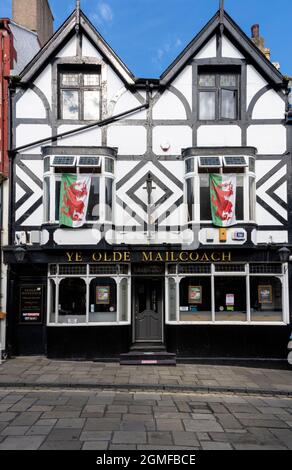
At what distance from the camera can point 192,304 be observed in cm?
1348

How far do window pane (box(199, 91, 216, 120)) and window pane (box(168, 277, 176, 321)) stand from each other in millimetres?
5615

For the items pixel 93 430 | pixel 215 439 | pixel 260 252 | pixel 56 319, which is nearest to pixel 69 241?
pixel 56 319

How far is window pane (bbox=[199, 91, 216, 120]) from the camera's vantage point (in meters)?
14.0

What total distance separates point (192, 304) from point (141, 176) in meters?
4.51

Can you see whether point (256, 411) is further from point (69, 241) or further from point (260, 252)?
point (69, 241)

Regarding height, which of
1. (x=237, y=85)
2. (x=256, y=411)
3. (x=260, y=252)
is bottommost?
(x=256, y=411)

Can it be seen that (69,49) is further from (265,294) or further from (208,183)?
(265,294)

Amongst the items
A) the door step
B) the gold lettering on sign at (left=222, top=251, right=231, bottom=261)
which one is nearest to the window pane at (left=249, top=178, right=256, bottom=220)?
the gold lettering on sign at (left=222, top=251, right=231, bottom=261)

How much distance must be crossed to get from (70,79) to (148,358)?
9.63 metres

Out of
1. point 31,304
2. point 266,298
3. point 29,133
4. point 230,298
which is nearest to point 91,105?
point 29,133

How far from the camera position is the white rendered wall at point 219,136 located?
1369cm

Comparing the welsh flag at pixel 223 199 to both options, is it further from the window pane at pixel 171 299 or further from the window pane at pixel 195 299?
the window pane at pixel 171 299

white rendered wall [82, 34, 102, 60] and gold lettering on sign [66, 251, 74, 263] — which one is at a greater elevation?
white rendered wall [82, 34, 102, 60]

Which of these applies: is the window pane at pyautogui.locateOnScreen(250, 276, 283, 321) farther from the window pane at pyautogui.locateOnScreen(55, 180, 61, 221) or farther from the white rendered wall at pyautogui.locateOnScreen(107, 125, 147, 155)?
the window pane at pyautogui.locateOnScreen(55, 180, 61, 221)
